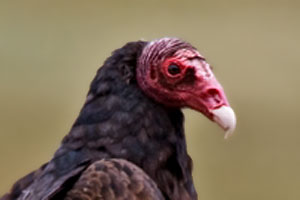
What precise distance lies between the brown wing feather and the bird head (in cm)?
31

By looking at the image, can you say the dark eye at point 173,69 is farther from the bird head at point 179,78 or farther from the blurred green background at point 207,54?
the blurred green background at point 207,54

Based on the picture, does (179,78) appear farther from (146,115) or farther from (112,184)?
(112,184)

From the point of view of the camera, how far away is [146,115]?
2850 mm

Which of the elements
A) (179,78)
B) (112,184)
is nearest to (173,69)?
(179,78)

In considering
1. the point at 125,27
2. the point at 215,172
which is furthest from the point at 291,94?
the point at 125,27

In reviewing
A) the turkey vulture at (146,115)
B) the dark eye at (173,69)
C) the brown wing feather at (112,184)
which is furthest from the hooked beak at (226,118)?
the brown wing feather at (112,184)

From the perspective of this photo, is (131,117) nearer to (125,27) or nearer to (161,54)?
(161,54)

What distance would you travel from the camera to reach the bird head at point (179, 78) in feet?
9.20

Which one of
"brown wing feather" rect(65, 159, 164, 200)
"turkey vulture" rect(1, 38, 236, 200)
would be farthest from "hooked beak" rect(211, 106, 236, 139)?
"brown wing feather" rect(65, 159, 164, 200)

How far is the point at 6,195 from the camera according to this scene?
3051 millimetres

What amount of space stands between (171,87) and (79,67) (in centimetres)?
246

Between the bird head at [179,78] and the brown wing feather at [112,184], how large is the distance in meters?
0.31

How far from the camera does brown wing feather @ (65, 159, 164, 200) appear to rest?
8.45 ft

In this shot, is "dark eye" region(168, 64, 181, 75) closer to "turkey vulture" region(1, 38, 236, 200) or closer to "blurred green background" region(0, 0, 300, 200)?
"turkey vulture" region(1, 38, 236, 200)
